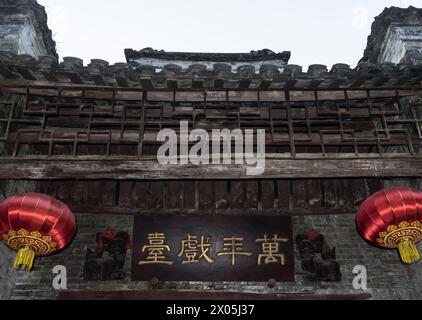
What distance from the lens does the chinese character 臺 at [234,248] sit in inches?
239

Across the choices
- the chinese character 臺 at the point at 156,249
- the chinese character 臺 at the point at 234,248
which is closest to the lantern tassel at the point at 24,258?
the chinese character 臺 at the point at 156,249

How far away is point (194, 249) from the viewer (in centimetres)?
610

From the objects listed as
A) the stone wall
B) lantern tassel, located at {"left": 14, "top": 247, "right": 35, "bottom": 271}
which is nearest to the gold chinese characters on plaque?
lantern tassel, located at {"left": 14, "top": 247, "right": 35, "bottom": 271}

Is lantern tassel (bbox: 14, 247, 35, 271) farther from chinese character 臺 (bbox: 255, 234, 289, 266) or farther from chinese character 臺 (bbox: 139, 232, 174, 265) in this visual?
chinese character 臺 (bbox: 255, 234, 289, 266)

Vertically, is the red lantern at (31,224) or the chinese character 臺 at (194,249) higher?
the chinese character 臺 at (194,249)

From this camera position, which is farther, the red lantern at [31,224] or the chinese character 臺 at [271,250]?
the chinese character 臺 at [271,250]

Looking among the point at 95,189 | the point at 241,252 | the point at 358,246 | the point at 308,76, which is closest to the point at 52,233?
the point at 95,189

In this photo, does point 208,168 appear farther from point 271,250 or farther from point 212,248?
point 271,250

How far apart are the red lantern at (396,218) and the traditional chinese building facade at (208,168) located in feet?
1.13

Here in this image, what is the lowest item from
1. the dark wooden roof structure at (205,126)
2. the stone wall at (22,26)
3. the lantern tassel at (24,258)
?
the lantern tassel at (24,258)

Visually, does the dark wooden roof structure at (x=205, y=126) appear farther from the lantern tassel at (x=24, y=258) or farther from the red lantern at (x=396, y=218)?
the lantern tassel at (x=24, y=258)

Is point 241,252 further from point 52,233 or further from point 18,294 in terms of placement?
point 18,294

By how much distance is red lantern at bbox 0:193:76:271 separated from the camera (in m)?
4.54

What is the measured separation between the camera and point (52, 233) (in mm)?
4730
